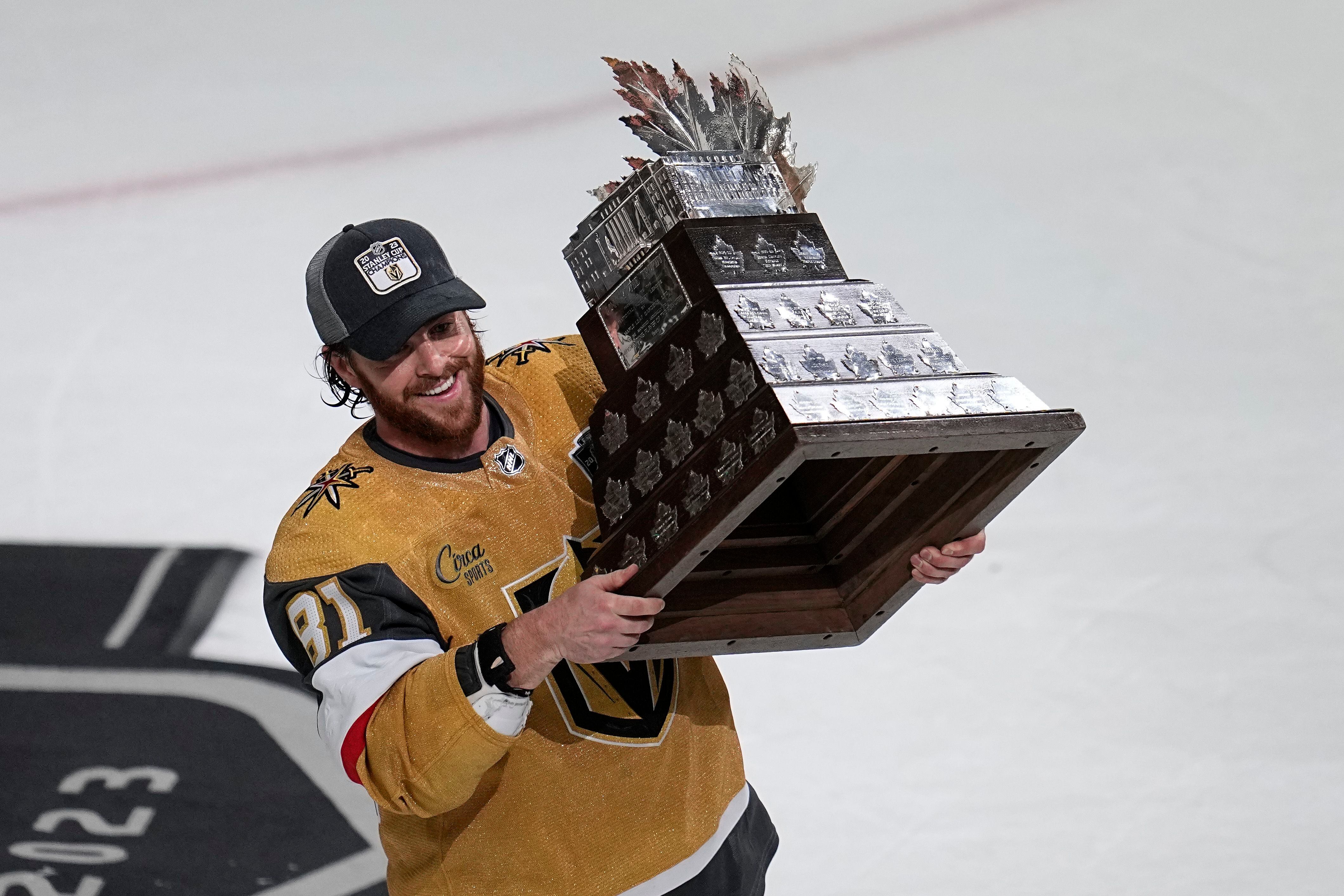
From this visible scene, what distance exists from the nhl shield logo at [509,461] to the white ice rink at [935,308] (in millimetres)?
1037

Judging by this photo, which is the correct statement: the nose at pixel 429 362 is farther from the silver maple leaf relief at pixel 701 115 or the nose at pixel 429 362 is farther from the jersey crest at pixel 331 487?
the silver maple leaf relief at pixel 701 115

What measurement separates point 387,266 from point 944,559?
0.70 meters

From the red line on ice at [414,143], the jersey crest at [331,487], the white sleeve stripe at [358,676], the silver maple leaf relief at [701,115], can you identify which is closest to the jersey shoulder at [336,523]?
the jersey crest at [331,487]

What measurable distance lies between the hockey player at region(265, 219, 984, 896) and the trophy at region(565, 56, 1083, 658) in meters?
0.10

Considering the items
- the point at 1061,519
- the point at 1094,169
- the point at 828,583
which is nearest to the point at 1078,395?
the point at 1061,519

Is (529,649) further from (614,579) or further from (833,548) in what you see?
(833,548)

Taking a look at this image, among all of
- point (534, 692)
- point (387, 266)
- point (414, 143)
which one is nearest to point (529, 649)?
point (534, 692)

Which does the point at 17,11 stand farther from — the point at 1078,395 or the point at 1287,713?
the point at 1287,713

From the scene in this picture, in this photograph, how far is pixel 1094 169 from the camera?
3785 mm

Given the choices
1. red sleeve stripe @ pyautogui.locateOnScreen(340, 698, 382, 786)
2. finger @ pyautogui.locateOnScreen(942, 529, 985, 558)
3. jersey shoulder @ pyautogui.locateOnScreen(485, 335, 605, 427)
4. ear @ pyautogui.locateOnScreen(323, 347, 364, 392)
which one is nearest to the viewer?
red sleeve stripe @ pyautogui.locateOnScreen(340, 698, 382, 786)

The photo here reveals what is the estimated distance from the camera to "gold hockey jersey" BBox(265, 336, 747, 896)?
1.50 meters

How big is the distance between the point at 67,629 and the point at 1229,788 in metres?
2.20

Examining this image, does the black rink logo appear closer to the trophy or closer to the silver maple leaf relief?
the trophy

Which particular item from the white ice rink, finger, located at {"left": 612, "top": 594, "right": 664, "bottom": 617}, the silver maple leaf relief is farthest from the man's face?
the white ice rink
